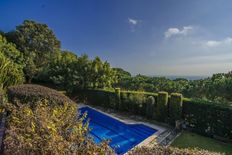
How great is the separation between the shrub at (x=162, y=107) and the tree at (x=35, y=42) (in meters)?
20.2

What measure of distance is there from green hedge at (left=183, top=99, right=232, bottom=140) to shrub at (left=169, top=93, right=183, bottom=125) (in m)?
0.38

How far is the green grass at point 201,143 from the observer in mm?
9359

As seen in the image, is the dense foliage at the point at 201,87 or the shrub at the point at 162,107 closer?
the shrub at the point at 162,107

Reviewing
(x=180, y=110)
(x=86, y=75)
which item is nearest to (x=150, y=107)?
(x=180, y=110)

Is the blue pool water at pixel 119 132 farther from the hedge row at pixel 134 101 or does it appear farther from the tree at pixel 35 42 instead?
the tree at pixel 35 42

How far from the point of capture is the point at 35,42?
3098cm

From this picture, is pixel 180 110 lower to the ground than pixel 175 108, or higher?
lower

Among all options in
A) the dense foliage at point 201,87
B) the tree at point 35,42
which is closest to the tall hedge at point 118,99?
the dense foliage at point 201,87

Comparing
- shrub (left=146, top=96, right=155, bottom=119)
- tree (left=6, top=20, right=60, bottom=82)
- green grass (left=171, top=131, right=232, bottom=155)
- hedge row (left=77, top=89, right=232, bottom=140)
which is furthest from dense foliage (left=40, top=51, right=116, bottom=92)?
green grass (left=171, top=131, right=232, bottom=155)

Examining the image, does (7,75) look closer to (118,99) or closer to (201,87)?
(118,99)

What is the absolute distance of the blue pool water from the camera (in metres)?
11.2

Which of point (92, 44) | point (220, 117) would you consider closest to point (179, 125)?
point (220, 117)

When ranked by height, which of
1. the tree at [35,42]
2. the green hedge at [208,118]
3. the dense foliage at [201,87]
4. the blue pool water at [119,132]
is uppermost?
the tree at [35,42]

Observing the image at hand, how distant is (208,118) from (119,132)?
5465mm
